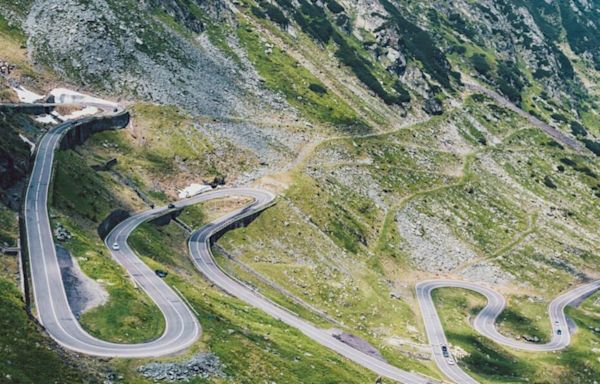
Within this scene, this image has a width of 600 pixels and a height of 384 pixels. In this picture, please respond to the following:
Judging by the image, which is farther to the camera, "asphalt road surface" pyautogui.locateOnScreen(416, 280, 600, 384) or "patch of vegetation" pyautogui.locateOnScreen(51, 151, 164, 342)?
"asphalt road surface" pyautogui.locateOnScreen(416, 280, 600, 384)

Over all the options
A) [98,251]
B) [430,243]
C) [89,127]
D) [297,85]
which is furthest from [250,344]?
[297,85]

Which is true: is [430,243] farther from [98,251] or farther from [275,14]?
[275,14]

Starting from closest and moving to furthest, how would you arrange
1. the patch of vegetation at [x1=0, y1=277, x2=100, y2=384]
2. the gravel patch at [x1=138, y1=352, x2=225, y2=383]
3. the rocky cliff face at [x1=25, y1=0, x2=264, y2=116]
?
1. the patch of vegetation at [x1=0, y1=277, x2=100, y2=384]
2. the gravel patch at [x1=138, y1=352, x2=225, y2=383]
3. the rocky cliff face at [x1=25, y1=0, x2=264, y2=116]

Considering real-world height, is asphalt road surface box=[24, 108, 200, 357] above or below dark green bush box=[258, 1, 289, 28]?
below

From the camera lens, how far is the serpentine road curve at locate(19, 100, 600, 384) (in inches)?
2067

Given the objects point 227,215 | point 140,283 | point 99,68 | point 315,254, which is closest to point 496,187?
point 315,254

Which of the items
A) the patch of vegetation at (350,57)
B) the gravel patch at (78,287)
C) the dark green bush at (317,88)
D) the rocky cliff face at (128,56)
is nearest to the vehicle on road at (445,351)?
the gravel patch at (78,287)

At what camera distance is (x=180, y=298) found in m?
65.6

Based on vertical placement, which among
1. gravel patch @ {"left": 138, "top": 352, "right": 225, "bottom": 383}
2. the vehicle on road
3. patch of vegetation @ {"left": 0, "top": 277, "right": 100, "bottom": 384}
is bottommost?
patch of vegetation @ {"left": 0, "top": 277, "right": 100, "bottom": 384}

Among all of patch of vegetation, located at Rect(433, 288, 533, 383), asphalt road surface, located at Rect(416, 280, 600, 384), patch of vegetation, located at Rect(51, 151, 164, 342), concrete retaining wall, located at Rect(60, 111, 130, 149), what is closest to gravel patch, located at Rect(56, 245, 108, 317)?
patch of vegetation, located at Rect(51, 151, 164, 342)

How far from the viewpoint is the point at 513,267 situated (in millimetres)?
128250

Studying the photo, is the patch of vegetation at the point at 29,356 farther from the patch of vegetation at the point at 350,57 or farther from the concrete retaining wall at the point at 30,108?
the patch of vegetation at the point at 350,57

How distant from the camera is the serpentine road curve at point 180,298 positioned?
172 feet

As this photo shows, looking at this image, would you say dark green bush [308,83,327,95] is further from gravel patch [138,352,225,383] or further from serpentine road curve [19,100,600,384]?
gravel patch [138,352,225,383]
